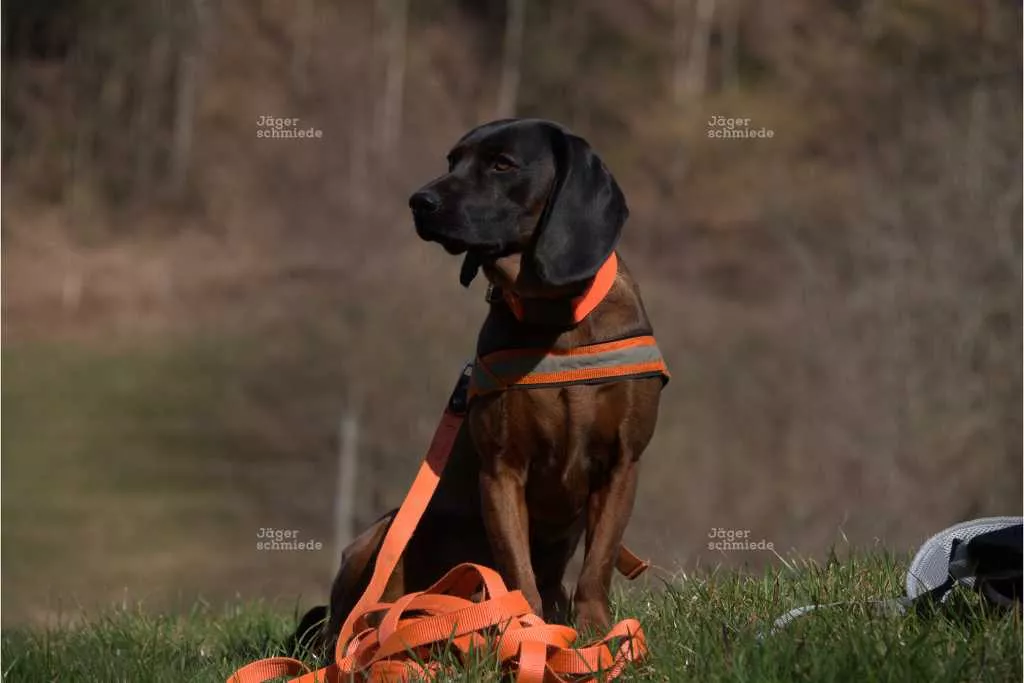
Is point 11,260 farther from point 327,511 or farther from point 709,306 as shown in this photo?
point 709,306

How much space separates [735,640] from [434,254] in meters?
13.8

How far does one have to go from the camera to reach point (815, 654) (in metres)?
2.74

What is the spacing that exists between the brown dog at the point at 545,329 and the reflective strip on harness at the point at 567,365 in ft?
0.07

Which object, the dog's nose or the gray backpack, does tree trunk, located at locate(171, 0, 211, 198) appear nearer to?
the dog's nose

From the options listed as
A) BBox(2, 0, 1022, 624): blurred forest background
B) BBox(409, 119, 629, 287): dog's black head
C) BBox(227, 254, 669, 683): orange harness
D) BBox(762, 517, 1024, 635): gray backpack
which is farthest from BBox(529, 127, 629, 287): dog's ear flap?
BBox(2, 0, 1022, 624): blurred forest background

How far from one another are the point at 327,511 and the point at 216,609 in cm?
1091

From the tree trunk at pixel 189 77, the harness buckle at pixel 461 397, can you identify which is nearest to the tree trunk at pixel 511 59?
the tree trunk at pixel 189 77

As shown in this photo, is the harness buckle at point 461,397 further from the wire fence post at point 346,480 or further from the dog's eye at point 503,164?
the wire fence post at point 346,480

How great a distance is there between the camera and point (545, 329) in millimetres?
3717

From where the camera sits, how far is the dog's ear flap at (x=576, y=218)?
3631 mm

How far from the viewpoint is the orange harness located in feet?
10.2

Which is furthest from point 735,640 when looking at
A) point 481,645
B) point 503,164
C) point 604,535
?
point 503,164

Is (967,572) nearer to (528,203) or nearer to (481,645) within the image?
(481,645)

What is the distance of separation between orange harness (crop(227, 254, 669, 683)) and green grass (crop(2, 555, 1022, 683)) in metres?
0.09
